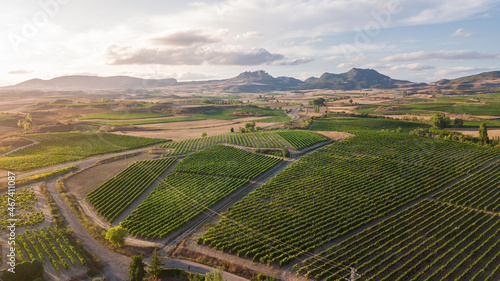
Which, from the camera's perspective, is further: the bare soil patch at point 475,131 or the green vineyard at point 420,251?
the bare soil patch at point 475,131

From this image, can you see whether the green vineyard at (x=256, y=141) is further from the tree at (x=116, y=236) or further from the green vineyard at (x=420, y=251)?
the tree at (x=116, y=236)

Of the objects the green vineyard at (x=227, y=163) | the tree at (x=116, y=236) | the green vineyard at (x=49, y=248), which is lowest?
the green vineyard at (x=49, y=248)

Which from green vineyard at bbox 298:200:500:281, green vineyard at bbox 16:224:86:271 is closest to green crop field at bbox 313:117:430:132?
green vineyard at bbox 298:200:500:281

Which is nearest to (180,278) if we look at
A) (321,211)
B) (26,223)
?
(321,211)

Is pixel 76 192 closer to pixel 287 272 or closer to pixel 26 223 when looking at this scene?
pixel 26 223

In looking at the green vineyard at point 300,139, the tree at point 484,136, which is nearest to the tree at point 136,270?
the green vineyard at point 300,139

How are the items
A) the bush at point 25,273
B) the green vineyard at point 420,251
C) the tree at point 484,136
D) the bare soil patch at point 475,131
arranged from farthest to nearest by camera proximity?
the bare soil patch at point 475,131
the tree at point 484,136
the green vineyard at point 420,251
the bush at point 25,273

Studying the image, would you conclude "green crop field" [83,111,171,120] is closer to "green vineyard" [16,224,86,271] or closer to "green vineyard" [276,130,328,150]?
"green vineyard" [276,130,328,150]
